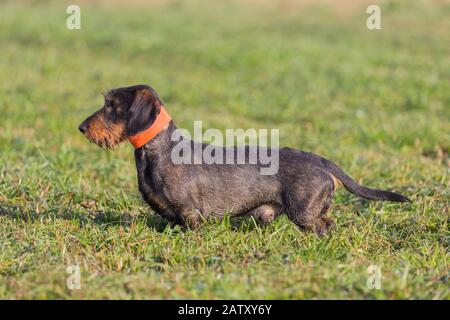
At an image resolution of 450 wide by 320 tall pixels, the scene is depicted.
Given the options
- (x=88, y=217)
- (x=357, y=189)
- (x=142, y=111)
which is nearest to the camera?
(x=142, y=111)

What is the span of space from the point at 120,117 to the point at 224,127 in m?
5.24

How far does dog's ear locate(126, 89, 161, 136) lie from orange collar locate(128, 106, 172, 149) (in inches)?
2.0

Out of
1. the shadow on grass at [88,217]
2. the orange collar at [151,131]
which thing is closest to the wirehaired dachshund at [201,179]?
the orange collar at [151,131]

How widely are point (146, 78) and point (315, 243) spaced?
9963 mm

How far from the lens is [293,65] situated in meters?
15.3

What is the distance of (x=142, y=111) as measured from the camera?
549cm

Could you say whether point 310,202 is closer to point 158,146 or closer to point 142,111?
point 158,146

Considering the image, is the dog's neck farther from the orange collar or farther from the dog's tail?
the dog's tail

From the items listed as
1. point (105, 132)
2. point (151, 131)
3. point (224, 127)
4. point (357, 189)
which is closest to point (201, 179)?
point (151, 131)

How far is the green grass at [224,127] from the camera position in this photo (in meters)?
4.71

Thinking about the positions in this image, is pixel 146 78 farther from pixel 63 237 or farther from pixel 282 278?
pixel 282 278

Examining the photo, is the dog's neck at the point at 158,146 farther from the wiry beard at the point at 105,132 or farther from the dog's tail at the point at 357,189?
the dog's tail at the point at 357,189

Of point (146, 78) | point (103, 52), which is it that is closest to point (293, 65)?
point (146, 78)
